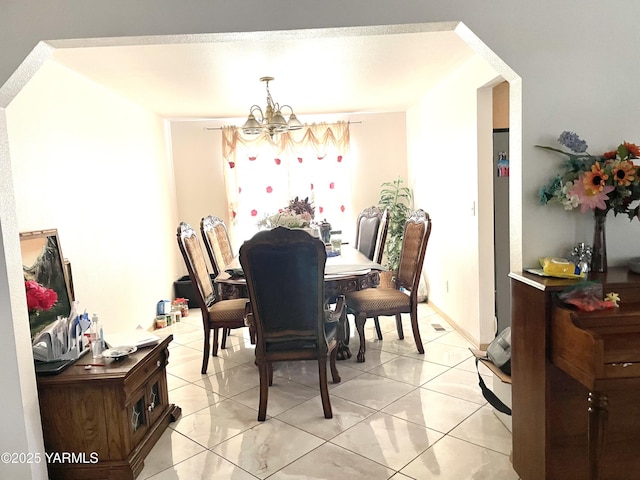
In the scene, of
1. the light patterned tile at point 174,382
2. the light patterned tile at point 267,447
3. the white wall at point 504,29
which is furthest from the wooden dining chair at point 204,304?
the white wall at point 504,29

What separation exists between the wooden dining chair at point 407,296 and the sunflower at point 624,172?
1744mm

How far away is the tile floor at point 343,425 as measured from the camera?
2.18m

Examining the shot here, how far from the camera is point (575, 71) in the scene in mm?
1869

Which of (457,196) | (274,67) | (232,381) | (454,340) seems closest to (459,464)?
(232,381)

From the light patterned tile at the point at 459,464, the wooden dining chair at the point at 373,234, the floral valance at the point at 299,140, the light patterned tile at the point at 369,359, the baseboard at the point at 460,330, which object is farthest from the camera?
the floral valance at the point at 299,140

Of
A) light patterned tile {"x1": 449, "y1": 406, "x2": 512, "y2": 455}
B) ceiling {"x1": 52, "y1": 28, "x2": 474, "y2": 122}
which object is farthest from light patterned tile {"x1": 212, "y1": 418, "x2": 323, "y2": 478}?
ceiling {"x1": 52, "y1": 28, "x2": 474, "y2": 122}

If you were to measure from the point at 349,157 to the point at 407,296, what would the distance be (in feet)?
8.66

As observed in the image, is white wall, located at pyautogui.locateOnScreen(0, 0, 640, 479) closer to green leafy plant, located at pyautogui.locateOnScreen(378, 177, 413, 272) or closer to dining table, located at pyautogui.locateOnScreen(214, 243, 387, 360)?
dining table, located at pyautogui.locateOnScreen(214, 243, 387, 360)

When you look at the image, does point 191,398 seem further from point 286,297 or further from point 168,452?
point 286,297

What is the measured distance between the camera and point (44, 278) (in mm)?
2705

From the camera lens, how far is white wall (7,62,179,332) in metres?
2.77

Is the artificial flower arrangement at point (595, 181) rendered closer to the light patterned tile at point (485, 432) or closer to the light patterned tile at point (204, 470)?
the light patterned tile at point (485, 432)

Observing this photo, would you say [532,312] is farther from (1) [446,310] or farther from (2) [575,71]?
(1) [446,310]

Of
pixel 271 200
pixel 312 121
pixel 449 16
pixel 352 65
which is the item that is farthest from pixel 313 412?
pixel 312 121
